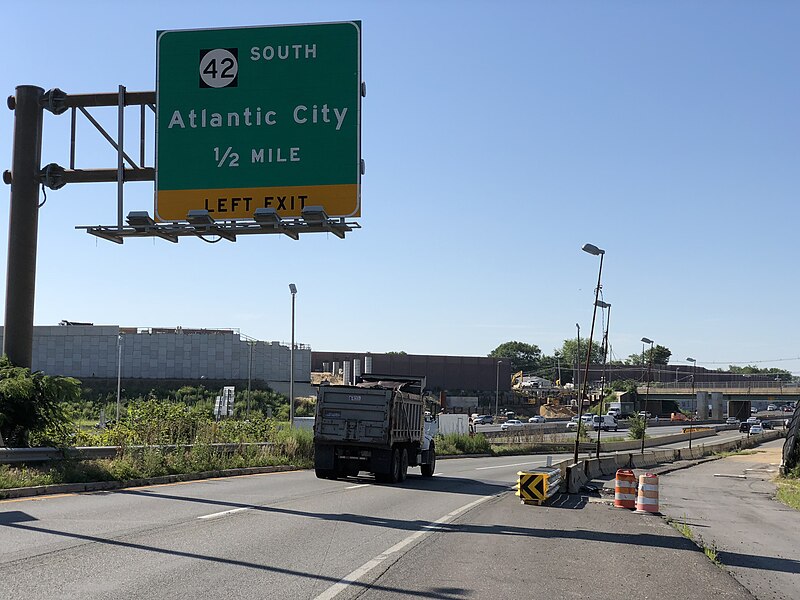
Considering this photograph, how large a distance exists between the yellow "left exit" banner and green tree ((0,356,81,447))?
17.1 feet

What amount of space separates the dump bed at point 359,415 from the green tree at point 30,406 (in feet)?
24.1

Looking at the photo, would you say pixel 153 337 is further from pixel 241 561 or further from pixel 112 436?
pixel 241 561

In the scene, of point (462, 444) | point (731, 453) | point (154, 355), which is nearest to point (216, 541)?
point (462, 444)

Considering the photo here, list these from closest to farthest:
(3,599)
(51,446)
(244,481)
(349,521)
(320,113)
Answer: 1. (3,599)
2. (349,521)
3. (320,113)
4. (51,446)
5. (244,481)

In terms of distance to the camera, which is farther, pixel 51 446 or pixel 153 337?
pixel 153 337

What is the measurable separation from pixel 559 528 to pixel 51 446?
448 inches

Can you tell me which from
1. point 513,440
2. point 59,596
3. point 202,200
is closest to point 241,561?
point 59,596

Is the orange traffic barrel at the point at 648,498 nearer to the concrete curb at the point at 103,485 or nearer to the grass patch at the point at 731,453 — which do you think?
the concrete curb at the point at 103,485

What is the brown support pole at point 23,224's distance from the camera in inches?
802

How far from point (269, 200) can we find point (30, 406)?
731cm

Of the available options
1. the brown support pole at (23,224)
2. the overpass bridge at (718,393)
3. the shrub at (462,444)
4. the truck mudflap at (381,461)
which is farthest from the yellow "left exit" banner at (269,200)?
the overpass bridge at (718,393)

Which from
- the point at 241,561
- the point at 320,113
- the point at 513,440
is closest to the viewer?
the point at 241,561

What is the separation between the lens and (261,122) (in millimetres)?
18766

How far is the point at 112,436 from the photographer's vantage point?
24.3m
